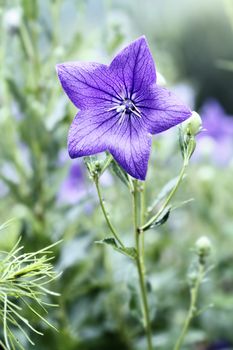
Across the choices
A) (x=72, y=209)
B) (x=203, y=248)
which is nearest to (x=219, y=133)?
(x=72, y=209)

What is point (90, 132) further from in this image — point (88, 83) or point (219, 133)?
point (219, 133)

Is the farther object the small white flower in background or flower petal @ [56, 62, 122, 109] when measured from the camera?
the small white flower in background

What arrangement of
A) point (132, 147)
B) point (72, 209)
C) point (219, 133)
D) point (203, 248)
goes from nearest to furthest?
point (132, 147) → point (203, 248) → point (72, 209) → point (219, 133)

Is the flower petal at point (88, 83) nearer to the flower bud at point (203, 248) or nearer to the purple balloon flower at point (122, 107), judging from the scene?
the purple balloon flower at point (122, 107)

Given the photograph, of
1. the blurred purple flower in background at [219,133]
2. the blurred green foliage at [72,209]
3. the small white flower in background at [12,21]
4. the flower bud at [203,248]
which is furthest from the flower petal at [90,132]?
the blurred purple flower in background at [219,133]

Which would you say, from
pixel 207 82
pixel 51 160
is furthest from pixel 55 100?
pixel 207 82

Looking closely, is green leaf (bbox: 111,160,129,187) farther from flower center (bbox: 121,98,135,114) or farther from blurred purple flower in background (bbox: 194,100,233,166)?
blurred purple flower in background (bbox: 194,100,233,166)

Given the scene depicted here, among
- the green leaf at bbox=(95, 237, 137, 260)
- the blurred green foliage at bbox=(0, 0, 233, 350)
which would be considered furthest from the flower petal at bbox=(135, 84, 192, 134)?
the blurred green foliage at bbox=(0, 0, 233, 350)

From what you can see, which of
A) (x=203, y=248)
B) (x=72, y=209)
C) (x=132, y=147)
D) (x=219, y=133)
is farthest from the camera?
(x=219, y=133)
